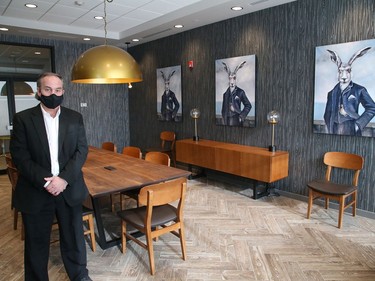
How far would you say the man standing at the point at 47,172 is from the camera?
1996 millimetres

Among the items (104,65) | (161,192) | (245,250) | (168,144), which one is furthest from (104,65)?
(168,144)

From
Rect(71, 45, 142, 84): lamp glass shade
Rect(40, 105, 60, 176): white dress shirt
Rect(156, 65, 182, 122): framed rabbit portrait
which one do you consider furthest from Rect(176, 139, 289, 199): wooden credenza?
Rect(40, 105, 60, 176): white dress shirt

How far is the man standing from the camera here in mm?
1996

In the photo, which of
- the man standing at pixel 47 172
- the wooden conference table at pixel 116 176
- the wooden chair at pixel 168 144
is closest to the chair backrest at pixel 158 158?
the wooden conference table at pixel 116 176

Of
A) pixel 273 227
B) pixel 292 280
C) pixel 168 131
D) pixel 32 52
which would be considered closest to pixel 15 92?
pixel 32 52

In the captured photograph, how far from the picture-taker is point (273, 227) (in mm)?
3410

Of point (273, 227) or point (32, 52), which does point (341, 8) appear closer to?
point (273, 227)

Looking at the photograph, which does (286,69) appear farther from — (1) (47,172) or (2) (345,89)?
(1) (47,172)

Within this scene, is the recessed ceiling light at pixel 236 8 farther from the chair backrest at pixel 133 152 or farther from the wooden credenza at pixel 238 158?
the chair backrest at pixel 133 152

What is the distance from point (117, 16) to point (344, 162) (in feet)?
14.2

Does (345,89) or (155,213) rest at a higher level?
(345,89)

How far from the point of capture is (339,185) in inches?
139

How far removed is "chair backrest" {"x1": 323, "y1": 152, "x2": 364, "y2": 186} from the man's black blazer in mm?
3147

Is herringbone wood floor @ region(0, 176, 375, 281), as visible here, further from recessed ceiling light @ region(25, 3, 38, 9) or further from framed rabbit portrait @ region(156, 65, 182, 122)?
recessed ceiling light @ region(25, 3, 38, 9)
